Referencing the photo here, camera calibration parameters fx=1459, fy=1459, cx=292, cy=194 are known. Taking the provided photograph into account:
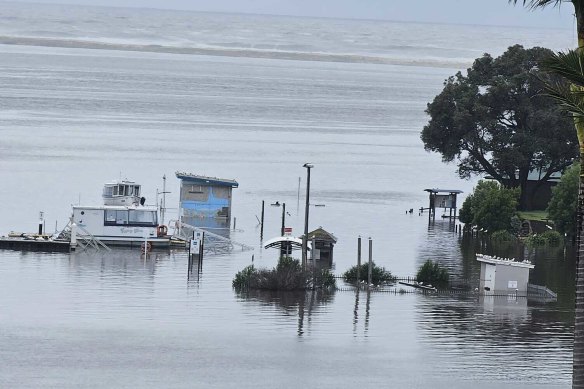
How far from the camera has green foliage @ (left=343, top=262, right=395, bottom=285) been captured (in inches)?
2147

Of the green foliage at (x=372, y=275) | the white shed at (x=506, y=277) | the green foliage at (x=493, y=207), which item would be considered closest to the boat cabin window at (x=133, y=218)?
the green foliage at (x=372, y=275)

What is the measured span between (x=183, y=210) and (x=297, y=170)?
101 ft

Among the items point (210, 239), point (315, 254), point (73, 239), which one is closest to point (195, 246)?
point (315, 254)

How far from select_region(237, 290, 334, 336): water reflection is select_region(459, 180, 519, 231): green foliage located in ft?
74.7

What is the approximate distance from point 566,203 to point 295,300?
24.2 meters

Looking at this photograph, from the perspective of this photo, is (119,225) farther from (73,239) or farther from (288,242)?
(288,242)

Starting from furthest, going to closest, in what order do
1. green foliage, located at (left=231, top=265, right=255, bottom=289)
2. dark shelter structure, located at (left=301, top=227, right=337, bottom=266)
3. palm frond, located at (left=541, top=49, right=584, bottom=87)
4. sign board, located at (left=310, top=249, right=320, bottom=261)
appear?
dark shelter structure, located at (left=301, top=227, right=337, bottom=266) < sign board, located at (left=310, top=249, right=320, bottom=261) < green foliage, located at (left=231, top=265, right=255, bottom=289) < palm frond, located at (left=541, top=49, right=584, bottom=87)

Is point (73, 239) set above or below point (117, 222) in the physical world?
below

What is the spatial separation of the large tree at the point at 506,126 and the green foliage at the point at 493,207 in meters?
5.22

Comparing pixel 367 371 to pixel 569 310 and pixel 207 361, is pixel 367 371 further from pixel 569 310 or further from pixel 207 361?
pixel 569 310

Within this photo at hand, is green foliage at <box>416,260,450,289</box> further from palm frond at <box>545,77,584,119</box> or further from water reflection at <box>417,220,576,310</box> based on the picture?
palm frond at <box>545,77,584,119</box>

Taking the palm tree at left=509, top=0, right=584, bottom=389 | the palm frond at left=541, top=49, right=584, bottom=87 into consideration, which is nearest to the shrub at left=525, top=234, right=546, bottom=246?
the palm tree at left=509, top=0, right=584, bottom=389

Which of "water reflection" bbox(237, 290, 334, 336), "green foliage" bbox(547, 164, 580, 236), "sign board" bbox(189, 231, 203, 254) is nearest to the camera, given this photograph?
"water reflection" bbox(237, 290, 334, 336)

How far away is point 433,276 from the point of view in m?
55.6
